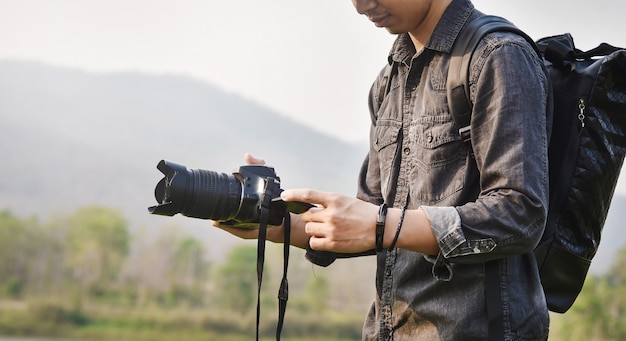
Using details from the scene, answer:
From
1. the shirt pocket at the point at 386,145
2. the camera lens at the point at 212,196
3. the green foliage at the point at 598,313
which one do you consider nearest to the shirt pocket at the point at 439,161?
the shirt pocket at the point at 386,145

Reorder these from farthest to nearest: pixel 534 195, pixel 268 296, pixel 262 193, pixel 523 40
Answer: pixel 268 296 < pixel 262 193 < pixel 523 40 < pixel 534 195

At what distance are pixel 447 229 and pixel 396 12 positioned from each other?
528 mm

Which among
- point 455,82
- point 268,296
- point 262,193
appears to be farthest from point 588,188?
point 268,296

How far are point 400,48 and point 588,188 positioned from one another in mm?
550

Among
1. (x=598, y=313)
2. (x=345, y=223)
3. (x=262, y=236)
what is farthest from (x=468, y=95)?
(x=598, y=313)

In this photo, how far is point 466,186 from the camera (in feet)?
5.36

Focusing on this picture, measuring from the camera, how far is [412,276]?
1.71 meters

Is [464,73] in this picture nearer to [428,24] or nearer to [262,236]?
[428,24]

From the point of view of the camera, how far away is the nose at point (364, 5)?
67.9 inches

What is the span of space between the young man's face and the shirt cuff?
0.48 metres

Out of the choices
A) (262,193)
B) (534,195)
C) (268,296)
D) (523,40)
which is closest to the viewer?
(534,195)

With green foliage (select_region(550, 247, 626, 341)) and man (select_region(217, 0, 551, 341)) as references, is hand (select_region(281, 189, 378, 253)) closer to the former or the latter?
man (select_region(217, 0, 551, 341))

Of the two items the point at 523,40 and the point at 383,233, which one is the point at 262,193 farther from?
the point at 523,40

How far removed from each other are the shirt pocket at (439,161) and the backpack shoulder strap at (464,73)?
0.03 meters
